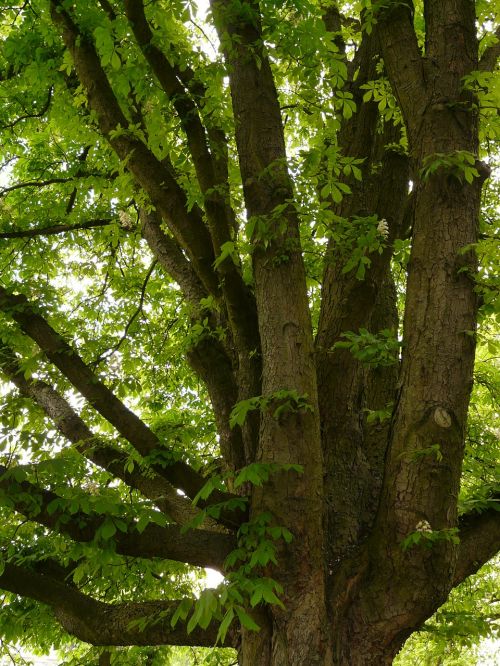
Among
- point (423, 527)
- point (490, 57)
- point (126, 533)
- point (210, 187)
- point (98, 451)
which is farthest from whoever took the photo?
point (490, 57)

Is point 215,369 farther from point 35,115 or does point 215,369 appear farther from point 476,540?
point 35,115

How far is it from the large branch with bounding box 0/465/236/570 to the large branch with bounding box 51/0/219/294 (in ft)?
5.23

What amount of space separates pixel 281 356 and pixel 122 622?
1738 millimetres

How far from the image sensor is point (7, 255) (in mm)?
5742

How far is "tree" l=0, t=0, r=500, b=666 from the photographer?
2664mm

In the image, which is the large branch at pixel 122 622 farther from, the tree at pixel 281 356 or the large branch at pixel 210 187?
the large branch at pixel 210 187

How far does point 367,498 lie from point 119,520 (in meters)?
1.54

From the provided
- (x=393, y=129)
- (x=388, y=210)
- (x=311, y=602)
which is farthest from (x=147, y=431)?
(x=393, y=129)

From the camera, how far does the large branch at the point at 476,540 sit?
304cm

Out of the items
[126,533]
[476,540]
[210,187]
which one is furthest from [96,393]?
[476,540]

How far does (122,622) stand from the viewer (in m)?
3.23

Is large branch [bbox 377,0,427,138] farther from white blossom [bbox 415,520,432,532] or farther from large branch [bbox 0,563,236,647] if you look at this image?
large branch [bbox 0,563,236,647]

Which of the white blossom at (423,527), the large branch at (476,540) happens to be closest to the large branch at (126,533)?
the white blossom at (423,527)

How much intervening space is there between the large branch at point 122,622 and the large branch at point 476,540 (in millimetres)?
1279
